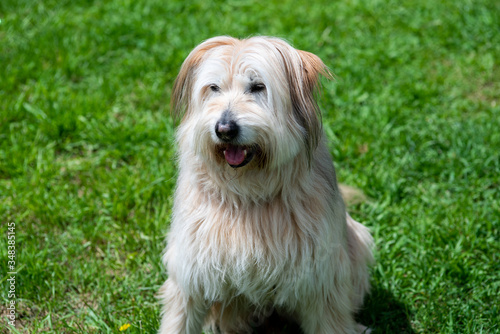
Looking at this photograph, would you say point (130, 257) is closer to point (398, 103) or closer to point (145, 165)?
point (145, 165)

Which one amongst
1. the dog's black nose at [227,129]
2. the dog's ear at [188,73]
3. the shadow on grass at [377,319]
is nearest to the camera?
the dog's black nose at [227,129]

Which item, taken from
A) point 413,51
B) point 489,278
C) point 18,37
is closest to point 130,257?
point 489,278

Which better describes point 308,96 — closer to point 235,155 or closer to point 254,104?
point 254,104

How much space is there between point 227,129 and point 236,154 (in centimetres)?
17

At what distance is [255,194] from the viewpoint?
268 centimetres

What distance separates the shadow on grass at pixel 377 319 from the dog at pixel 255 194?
0.30 meters

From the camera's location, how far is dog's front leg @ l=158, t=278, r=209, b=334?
301cm

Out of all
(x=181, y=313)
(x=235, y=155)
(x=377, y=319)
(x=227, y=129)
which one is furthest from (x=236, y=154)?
(x=377, y=319)

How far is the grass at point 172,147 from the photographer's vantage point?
3.54 m

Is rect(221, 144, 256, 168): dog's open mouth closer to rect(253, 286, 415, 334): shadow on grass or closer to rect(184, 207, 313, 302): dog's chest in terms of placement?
rect(184, 207, 313, 302): dog's chest

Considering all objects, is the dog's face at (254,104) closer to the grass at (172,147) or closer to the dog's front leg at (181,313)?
the grass at (172,147)

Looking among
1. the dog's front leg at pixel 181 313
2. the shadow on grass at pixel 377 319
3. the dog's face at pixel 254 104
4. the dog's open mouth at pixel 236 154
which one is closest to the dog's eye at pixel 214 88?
the dog's face at pixel 254 104

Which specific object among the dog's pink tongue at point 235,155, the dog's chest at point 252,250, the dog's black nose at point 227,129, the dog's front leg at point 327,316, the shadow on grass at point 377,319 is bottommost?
the shadow on grass at point 377,319

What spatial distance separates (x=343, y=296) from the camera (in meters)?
3.01
